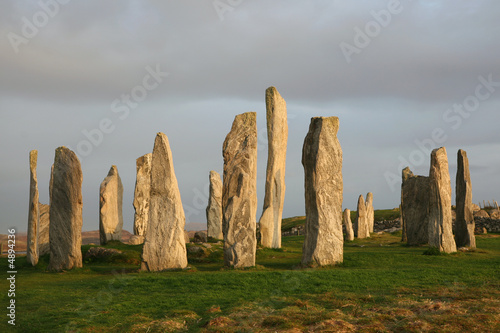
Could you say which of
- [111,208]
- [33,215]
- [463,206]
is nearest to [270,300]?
[33,215]

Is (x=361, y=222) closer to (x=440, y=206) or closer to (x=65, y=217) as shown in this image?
Answer: (x=440, y=206)

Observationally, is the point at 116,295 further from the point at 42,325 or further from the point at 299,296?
the point at 299,296

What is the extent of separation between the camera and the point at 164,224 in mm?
15688

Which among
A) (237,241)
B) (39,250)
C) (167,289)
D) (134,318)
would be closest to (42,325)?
(134,318)

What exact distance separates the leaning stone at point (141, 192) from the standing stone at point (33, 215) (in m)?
8.24

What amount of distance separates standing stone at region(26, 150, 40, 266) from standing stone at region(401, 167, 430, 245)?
16.0 metres

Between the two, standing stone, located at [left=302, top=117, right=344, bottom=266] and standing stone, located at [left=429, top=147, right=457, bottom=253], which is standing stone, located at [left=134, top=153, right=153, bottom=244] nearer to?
standing stone, located at [left=302, top=117, right=344, bottom=266]

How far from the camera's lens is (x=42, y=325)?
9.57 metres

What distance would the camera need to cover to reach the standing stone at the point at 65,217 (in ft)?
54.7

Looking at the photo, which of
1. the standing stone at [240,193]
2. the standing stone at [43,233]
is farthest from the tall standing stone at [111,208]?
the standing stone at [240,193]

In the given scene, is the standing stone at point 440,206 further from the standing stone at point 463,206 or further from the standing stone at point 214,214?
the standing stone at point 214,214

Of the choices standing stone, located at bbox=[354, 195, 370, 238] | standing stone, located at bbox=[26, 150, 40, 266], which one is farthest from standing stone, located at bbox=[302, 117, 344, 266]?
standing stone, located at bbox=[354, 195, 370, 238]

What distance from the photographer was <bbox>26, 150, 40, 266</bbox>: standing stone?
18.9m

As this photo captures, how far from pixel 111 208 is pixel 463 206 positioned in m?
16.8
